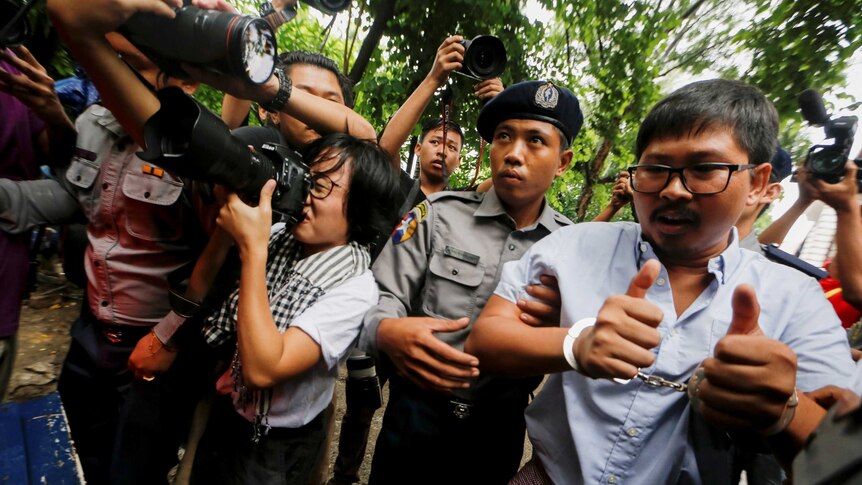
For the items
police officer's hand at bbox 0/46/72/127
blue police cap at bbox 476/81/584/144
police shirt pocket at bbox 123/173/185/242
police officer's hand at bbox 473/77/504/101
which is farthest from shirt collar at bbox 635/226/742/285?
police officer's hand at bbox 0/46/72/127

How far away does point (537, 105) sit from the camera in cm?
146

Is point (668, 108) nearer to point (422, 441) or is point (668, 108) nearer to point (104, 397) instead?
point (422, 441)

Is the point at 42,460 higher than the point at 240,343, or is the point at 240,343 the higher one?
the point at 240,343

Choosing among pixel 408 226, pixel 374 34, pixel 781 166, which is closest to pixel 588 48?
pixel 374 34

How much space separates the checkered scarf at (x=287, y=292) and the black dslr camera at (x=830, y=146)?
1802 millimetres

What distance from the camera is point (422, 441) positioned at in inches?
57.6

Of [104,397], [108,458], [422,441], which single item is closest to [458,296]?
[422,441]

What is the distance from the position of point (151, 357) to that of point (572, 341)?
130 cm

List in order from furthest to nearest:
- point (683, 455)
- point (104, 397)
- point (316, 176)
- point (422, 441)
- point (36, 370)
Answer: point (36, 370) → point (104, 397) → point (422, 441) → point (316, 176) → point (683, 455)

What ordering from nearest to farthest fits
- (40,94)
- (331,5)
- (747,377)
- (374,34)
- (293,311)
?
(747,377)
(293,311)
(40,94)
(331,5)
(374,34)

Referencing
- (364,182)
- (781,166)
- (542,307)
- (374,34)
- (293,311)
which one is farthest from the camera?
(374,34)

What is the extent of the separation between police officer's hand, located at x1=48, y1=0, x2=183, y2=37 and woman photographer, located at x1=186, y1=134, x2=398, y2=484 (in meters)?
0.47

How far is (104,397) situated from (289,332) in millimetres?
1060

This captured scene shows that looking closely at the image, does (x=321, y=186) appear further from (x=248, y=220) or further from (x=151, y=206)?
(x=151, y=206)
